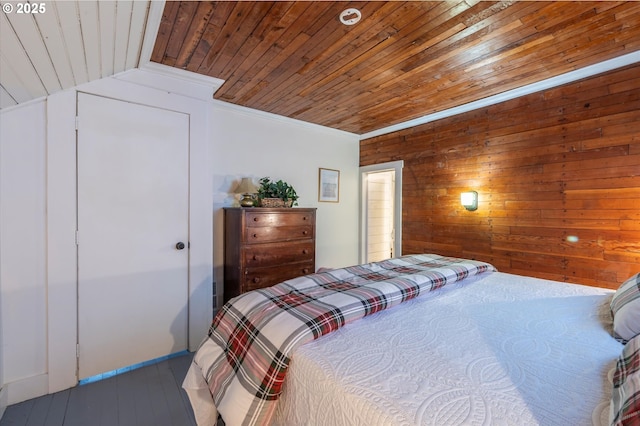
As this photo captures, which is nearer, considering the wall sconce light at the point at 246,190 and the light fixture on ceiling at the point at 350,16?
the light fixture on ceiling at the point at 350,16

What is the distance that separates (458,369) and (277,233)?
229 cm

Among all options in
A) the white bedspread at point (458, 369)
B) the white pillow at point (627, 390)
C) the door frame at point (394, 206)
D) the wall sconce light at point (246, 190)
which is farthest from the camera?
the door frame at point (394, 206)

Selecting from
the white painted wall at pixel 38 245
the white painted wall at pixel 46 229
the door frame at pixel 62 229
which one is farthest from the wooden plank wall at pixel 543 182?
the white painted wall at pixel 38 245

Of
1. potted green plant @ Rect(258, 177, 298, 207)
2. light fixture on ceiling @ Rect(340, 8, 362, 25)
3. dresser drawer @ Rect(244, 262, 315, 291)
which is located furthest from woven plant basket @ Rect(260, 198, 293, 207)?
light fixture on ceiling @ Rect(340, 8, 362, 25)

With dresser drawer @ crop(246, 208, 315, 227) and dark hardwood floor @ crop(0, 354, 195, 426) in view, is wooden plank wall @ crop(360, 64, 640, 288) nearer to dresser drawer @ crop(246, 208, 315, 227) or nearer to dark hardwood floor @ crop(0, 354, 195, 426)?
dresser drawer @ crop(246, 208, 315, 227)

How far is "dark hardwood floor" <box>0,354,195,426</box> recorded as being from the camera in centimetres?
173

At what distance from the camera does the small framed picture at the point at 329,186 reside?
4.02 meters

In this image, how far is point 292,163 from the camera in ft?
12.3

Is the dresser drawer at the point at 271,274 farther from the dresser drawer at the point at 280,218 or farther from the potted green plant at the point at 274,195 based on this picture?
the potted green plant at the point at 274,195

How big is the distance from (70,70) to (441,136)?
3.38 meters

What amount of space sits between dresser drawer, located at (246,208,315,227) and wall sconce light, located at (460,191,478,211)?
1649 mm

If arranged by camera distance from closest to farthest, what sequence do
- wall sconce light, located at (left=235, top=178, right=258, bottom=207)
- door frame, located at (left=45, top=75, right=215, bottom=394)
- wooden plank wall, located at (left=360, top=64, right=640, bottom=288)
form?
door frame, located at (left=45, top=75, right=215, bottom=394)
wooden plank wall, located at (left=360, top=64, right=640, bottom=288)
wall sconce light, located at (left=235, top=178, right=258, bottom=207)

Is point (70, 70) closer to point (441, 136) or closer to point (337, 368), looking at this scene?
point (337, 368)

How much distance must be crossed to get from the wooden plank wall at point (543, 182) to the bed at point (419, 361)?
3.18 ft
